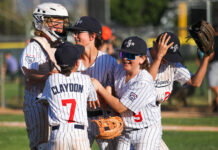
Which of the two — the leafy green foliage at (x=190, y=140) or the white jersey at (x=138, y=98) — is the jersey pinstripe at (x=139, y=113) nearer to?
the white jersey at (x=138, y=98)

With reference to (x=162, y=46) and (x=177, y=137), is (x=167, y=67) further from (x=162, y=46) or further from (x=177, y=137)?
(x=177, y=137)

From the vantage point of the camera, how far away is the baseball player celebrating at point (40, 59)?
18.0 ft

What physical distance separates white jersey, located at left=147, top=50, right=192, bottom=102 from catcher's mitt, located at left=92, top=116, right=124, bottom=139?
31.4 inches

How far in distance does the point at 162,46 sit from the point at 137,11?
5046cm

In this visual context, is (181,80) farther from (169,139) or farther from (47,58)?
(169,139)

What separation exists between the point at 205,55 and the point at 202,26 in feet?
1.21

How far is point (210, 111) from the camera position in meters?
14.1

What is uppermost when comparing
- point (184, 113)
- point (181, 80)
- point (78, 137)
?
point (181, 80)

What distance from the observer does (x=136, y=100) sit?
4.81 m

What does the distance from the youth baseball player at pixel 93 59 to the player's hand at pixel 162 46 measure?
60 cm

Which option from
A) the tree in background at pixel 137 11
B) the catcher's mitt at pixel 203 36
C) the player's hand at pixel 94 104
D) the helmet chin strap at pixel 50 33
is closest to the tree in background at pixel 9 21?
the tree in background at pixel 137 11

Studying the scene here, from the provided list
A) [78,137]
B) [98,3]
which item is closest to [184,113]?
[98,3]

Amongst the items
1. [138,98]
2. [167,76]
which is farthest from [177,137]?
[138,98]

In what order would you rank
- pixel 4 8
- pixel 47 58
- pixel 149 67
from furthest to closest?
pixel 4 8 → pixel 47 58 → pixel 149 67
